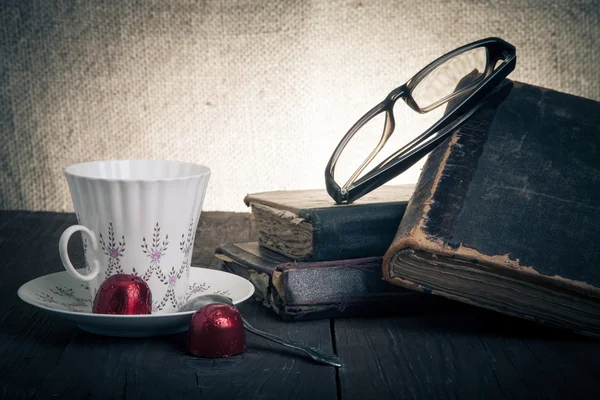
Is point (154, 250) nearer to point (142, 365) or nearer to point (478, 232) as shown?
point (142, 365)

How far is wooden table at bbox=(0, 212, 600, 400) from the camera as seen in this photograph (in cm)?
57

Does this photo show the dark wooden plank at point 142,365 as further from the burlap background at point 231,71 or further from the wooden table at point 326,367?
the burlap background at point 231,71

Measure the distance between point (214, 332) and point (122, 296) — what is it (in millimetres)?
90

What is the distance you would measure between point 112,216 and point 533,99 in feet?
1.58

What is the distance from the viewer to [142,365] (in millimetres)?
617

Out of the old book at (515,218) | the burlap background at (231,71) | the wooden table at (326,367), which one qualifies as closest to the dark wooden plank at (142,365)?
the wooden table at (326,367)

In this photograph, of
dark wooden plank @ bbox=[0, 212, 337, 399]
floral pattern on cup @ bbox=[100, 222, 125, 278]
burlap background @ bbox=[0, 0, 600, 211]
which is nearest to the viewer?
dark wooden plank @ bbox=[0, 212, 337, 399]

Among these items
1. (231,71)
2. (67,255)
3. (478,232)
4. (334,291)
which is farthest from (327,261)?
(231,71)

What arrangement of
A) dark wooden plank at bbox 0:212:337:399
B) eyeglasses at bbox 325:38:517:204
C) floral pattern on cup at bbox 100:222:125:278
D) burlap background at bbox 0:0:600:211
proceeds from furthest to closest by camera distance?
burlap background at bbox 0:0:600:211 < eyeglasses at bbox 325:38:517:204 < floral pattern on cup at bbox 100:222:125:278 < dark wooden plank at bbox 0:212:337:399

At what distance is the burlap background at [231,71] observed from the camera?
1.49m

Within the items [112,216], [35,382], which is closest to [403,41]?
[112,216]

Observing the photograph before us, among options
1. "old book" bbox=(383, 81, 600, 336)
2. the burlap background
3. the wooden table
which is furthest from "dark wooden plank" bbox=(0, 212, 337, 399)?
the burlap background

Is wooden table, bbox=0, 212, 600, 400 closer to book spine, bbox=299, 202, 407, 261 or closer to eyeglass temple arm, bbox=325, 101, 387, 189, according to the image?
book spine, bbox=299, 202, 407, 261

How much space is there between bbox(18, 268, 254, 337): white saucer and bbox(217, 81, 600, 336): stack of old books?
5 cm
